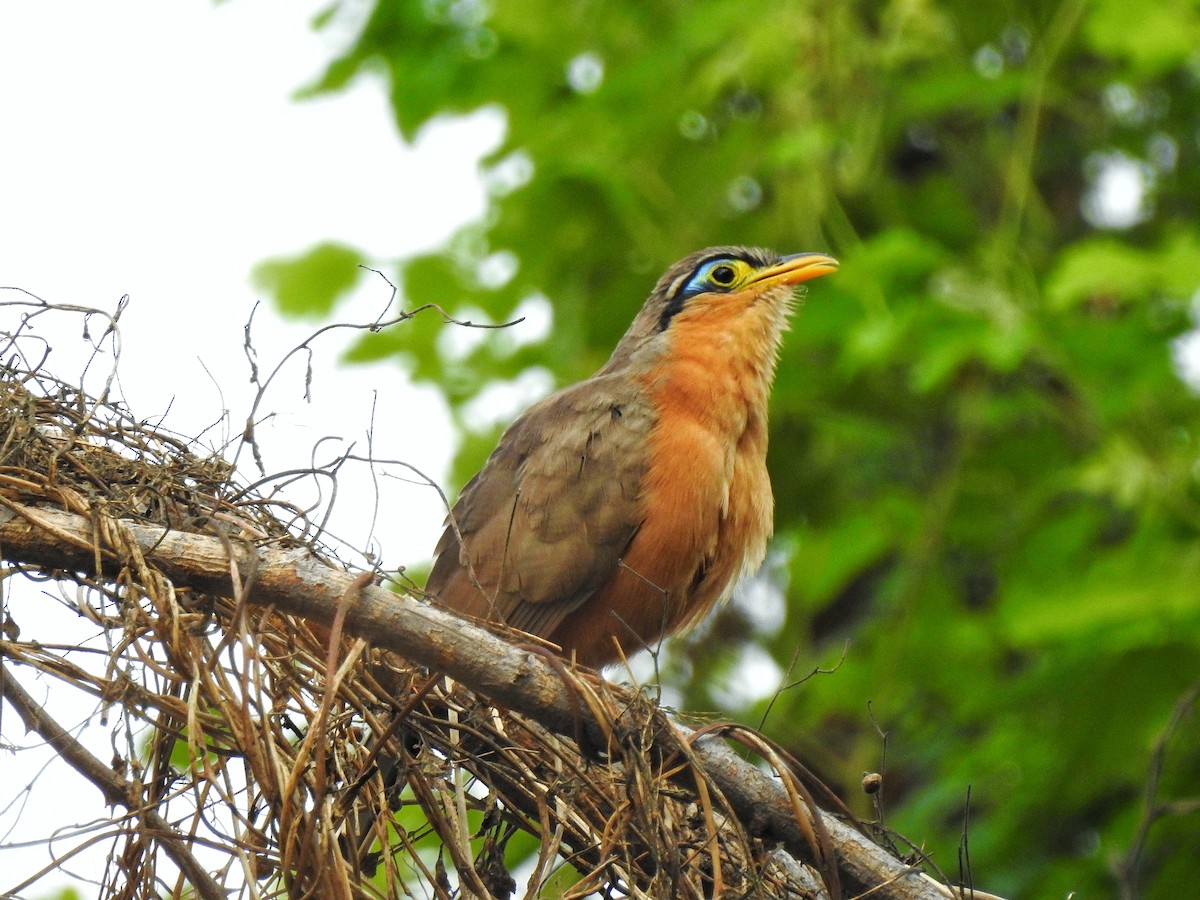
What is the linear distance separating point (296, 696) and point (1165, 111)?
240 inches

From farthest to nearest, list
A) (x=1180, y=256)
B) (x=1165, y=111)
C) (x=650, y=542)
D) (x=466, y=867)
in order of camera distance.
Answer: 1. (x=1165, y=111)
2. (x=1180, y=256)
3. (x=650, y=542)
4. (x=466, y=867)

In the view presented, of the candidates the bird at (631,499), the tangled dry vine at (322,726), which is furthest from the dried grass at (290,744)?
the bird at (631,499)

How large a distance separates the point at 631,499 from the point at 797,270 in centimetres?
146

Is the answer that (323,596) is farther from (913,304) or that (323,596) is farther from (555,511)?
(913,304)

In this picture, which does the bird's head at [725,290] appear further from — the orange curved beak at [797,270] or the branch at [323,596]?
the branch at [323,596]

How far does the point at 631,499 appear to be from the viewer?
214 inches

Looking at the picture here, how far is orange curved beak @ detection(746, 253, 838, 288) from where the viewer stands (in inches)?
247

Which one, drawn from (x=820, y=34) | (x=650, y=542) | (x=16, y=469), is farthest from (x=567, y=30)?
(x=16, y=469)

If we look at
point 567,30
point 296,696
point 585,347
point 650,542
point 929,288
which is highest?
point 567,30

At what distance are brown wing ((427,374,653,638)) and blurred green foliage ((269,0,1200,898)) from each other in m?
1.16

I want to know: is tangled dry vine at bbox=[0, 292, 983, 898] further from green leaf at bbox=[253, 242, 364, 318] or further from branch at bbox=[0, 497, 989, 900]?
green leaf at bbox=[253, 242, 364, 318]

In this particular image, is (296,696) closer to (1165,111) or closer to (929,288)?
(929,288)

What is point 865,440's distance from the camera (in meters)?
7.14

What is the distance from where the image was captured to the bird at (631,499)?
5418 millimetres
